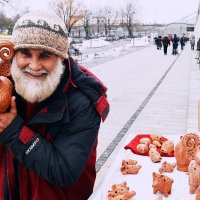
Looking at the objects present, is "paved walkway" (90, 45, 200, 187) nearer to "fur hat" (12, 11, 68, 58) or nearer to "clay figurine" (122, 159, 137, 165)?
"clay figurine" (122, 159, 137, 165)

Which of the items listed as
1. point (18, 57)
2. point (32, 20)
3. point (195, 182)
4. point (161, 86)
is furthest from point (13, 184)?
point (161, 86)

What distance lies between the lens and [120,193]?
1.98 meters

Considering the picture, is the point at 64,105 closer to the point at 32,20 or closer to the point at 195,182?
the point at 32,20

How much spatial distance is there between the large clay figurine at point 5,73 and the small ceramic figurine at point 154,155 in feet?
4.23

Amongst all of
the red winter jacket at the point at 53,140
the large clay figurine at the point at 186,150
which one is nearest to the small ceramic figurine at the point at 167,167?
the large clay figurine at the point at 186,150

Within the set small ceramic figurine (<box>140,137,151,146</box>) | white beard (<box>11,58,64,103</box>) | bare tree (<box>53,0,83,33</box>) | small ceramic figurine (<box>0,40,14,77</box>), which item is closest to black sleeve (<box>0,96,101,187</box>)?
white beard (<box>11,58,64,103</box>)

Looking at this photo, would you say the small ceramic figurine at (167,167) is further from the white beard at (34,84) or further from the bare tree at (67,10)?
the bare tree at (67,10)

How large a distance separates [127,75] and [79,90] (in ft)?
36.4

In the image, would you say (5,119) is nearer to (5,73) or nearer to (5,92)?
(5,92)

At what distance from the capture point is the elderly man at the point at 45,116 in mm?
1545

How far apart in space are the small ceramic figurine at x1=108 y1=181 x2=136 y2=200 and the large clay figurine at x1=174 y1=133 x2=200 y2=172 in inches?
18.8

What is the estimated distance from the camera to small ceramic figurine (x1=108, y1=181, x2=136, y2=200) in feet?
6.36

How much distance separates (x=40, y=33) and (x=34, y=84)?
0.22 metres

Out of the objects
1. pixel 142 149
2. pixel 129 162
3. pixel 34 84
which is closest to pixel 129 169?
pixel 129 162
